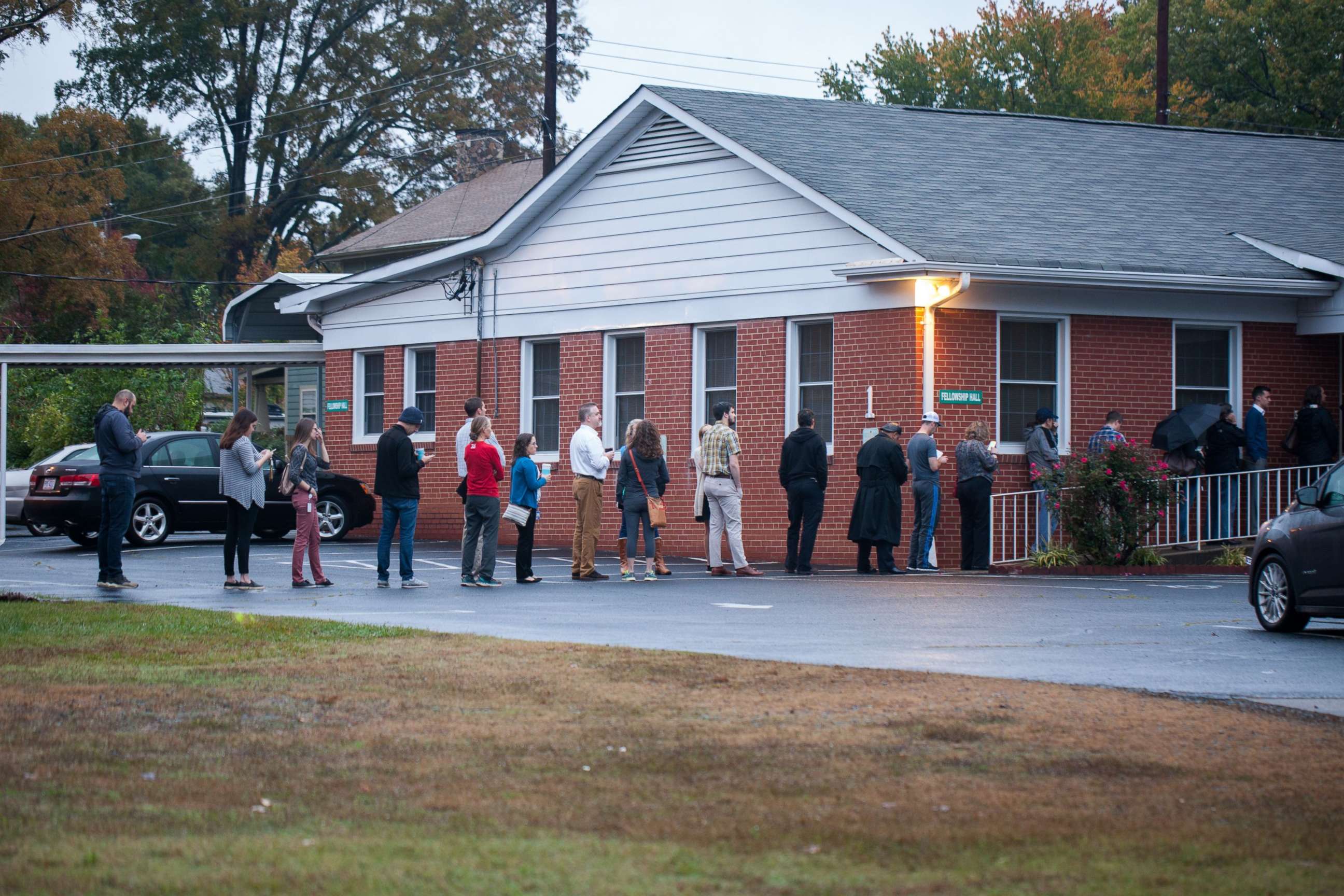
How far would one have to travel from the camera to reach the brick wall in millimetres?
20422

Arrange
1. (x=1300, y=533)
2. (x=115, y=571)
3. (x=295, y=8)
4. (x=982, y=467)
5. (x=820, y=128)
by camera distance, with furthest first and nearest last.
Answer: (x=295, y=8) < (x=820, y=128) < (x=982, y=467) < (x=115, y=571) < (x=1300, y=533)

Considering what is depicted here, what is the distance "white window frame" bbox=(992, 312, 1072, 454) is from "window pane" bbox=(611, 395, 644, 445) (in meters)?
5.50

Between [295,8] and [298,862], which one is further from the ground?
[295,8]

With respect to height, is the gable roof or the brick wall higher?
the gable roof

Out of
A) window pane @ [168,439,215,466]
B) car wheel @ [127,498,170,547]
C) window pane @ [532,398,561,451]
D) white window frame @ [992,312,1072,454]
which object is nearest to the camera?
white window frame @ [992,312,1072,454]

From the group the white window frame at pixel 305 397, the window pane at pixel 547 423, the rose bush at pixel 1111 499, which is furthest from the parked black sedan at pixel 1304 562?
Result: the white window frame at pixel 305 397

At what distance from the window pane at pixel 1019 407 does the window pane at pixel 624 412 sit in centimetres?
548

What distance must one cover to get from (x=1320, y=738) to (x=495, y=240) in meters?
19.1

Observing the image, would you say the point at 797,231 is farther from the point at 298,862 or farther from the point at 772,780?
the point at 298,862

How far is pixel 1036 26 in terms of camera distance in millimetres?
52781

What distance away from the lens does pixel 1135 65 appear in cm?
5216

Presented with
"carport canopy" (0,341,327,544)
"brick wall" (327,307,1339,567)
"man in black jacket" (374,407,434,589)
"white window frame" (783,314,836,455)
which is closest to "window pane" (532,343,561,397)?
"brick wall" (327,307,1339,567)

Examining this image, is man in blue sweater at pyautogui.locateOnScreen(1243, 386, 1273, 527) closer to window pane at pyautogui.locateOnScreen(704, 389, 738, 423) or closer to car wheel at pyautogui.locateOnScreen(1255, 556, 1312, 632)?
window pane at pyautogui.locateOnScreen(704, 389, 738, 423)

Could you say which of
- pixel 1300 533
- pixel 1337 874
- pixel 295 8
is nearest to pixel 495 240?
pixel 1300 533
